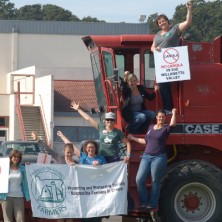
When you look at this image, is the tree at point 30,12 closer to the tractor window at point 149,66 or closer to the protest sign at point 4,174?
the tractor window at point 149,66

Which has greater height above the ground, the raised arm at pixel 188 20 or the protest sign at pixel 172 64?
the raised arm at pixel 188 20

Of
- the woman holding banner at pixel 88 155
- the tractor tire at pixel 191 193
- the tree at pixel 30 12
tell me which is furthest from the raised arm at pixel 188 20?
the tree at pixel 30 12

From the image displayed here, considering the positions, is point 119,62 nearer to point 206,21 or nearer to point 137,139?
point 137,139

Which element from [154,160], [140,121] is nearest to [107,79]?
[140,121]

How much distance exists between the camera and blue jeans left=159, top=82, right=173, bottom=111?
14419 mm

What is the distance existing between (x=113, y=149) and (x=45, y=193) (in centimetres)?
133

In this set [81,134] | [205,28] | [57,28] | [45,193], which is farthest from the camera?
[205,28]

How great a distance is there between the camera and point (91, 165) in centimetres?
1415

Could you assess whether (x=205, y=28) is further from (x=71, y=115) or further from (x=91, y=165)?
(x=91, y=165)

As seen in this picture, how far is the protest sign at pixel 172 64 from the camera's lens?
47.0 feet

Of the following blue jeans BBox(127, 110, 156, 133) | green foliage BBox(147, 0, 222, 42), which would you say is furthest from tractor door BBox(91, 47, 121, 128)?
green foliage BBox(147, 0, 222, 42)

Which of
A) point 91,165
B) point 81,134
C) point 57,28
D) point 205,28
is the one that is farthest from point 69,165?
point 205,28

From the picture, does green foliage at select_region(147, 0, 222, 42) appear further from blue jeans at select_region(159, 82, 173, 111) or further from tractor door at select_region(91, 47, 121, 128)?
blue jeans at select_region(159, 82, 173, 111)

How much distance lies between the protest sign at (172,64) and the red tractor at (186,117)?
0.28 m
